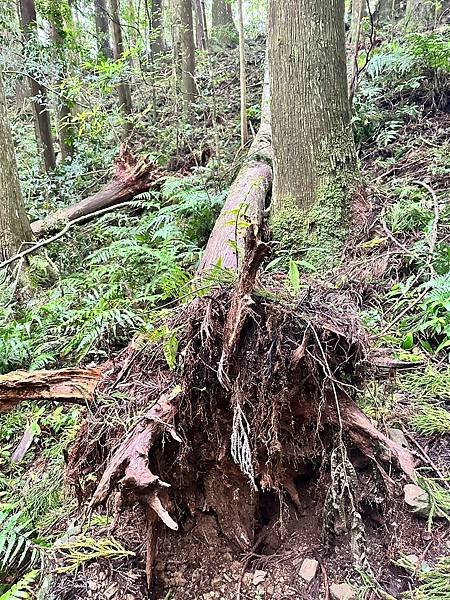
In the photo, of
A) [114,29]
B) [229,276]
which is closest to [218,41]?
[114,29]

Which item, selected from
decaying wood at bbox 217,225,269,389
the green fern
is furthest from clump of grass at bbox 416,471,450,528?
the green fern

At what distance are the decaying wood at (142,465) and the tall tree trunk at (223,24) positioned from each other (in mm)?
15976

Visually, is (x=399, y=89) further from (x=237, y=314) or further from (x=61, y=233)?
(x=237, y=314)

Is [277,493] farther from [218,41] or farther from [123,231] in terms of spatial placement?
[218,41]

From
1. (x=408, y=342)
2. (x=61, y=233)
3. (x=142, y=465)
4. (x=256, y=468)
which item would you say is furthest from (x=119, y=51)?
(x=142, y=465)

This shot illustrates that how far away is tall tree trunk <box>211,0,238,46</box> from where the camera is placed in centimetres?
1560

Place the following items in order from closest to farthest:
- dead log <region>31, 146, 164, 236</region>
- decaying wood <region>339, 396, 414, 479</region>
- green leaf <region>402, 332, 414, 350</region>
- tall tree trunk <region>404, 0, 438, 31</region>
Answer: decaying wood <region>339, 396, 414, 479</region>, green leaf <region>402, 332, 414, 350</region>, dead log <region>31, 146, 164, 236</region>, tall tree trunk <region>404, 0, 438, 31</region>

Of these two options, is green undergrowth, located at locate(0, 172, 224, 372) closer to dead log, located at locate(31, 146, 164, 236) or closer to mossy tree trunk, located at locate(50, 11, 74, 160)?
dead log, located at locate(31, 146, 164, 236)

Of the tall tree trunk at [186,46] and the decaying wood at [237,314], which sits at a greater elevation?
the tall tree trunk at [186,46]

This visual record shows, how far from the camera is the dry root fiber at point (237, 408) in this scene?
6.64 ft

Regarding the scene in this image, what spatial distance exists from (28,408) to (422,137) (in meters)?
5.73

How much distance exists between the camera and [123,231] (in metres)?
6.14

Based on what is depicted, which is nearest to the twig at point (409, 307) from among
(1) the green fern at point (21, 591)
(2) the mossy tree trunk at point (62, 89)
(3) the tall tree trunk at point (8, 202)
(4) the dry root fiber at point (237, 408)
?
(4) the dry root fiber at point (237, 408)

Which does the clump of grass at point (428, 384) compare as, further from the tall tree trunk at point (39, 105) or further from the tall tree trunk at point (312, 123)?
the tall tree trunk at point (39, 105)
